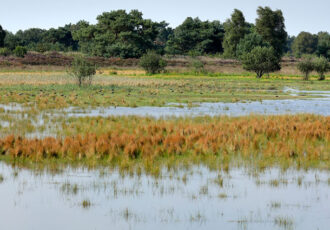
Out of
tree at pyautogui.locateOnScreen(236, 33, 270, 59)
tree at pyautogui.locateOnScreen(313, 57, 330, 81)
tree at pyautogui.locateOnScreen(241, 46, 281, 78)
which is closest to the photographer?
tree at pyautogui.locateOnScreen(313, 57, 330, 81)

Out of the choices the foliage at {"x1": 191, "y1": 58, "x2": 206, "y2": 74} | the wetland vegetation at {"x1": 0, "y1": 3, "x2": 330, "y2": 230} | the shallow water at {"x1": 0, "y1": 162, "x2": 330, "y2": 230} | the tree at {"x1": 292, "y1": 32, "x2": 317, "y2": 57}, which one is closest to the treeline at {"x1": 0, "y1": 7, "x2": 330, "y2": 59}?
the foliage at {"x1": 191, "y1": 58, "x2": 206, "y2": 74}

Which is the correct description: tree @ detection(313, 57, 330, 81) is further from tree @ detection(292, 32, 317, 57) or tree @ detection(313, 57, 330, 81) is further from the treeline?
tree @ detection(292, 32, 317, 57)

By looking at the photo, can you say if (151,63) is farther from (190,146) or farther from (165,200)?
(165,200)

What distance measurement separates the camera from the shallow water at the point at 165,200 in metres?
8.27

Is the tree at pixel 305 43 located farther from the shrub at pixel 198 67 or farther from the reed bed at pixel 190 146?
the reed bed at pixel 190 146

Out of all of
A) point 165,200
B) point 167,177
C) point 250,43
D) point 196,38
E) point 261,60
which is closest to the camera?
point 165,200

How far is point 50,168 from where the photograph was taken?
40.3ft

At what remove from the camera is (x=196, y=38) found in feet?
405

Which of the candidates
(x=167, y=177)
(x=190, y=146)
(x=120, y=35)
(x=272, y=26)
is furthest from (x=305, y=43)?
(x=167, y=177)

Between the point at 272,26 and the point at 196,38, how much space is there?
1972 centimetres

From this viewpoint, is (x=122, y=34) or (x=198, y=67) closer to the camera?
(x=198, y=67)

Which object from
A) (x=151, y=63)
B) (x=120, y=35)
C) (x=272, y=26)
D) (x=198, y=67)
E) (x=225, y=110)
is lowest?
(x=225, y=110)

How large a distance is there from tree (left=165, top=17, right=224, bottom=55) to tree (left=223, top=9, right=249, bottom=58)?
27.4ft

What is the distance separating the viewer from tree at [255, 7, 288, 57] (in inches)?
4384
